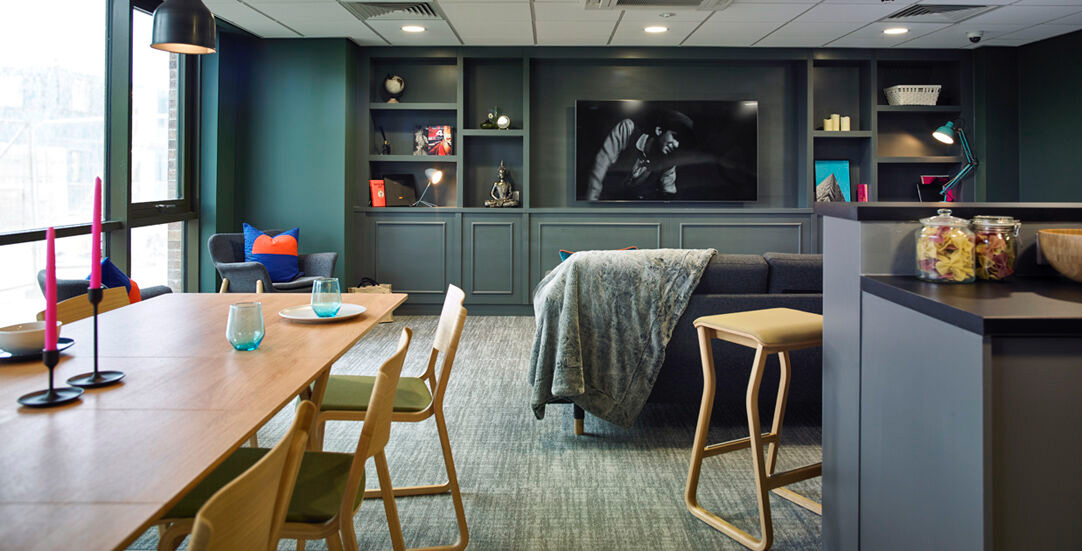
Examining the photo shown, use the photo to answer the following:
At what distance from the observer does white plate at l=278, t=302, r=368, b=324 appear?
219 cm

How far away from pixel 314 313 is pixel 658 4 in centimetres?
372

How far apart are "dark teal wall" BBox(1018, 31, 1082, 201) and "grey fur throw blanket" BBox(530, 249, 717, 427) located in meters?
4.62

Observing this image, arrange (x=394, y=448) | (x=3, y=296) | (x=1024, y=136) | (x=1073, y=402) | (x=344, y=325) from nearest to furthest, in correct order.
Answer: (x=1073, y=402)
(x=344, y=325)
(x=394, y=448)
(x=3, y=296)
(x=1024, y=136)

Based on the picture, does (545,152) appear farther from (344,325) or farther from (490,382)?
(344,325)

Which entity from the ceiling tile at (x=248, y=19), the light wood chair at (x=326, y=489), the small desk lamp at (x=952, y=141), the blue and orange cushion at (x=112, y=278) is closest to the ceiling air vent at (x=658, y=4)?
the ceiling tile at (x=248, y=19)

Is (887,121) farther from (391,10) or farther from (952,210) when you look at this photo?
(952,210)

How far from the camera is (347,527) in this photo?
58.4 inches

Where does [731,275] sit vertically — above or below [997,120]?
below

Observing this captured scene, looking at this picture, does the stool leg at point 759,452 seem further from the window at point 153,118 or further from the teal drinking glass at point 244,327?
the window at point 153,118

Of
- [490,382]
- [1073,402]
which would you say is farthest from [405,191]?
[1073,402]

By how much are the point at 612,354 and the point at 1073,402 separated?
2020 millimetres

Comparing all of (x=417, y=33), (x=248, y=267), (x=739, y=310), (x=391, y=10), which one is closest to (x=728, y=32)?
(x=417, y=33)

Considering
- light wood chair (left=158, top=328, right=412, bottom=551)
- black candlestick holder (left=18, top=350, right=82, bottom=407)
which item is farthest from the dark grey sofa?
black candlestick holder (left=18, top=350, right=82, bottom=407)

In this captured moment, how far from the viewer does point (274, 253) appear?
5.61 m
